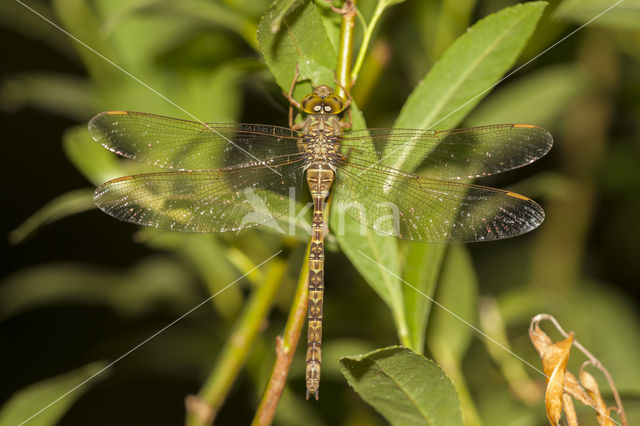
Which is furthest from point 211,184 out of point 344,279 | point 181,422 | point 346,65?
point 181,422

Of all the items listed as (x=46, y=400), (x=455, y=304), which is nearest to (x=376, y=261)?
(x=455, y=304)

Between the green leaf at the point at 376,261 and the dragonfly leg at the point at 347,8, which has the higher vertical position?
the dragonfly leg at the point at 347,8

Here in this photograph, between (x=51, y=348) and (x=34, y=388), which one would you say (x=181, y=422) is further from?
(x=34, y=388)

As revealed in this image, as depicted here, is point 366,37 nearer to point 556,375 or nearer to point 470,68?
point 470,68

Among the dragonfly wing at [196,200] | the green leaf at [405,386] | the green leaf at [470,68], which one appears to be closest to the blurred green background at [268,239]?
the dragonfly wing at [196,200]

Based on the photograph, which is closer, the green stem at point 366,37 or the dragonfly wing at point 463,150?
the green stem at point 366,37

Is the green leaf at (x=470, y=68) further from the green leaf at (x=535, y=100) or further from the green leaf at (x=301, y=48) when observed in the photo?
the green leaf at (x=535, y=100)
